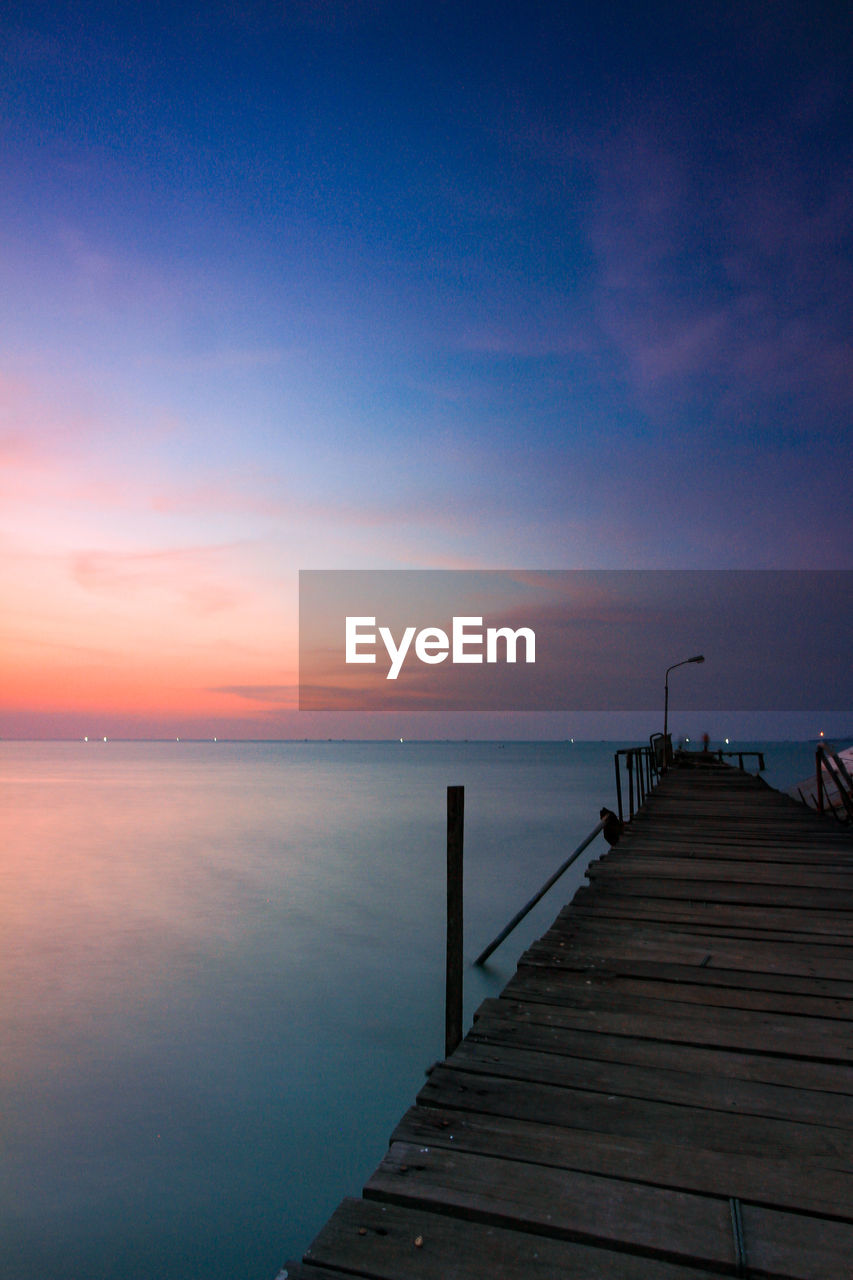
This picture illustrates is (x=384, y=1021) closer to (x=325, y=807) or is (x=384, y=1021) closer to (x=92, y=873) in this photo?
(x=92, y=873)

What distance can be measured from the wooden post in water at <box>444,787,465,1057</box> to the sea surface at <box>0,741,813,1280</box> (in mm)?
2667

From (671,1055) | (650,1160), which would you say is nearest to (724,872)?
(671,1055)

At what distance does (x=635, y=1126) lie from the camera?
3271mm

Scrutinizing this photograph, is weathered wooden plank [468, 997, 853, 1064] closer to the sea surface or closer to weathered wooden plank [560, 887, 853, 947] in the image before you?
weathered wooden plank [560, 887, 853, 947]

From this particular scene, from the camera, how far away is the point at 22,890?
21547mm

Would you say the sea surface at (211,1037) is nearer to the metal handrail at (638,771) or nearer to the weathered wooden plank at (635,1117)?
the metal handrail at (638,771)

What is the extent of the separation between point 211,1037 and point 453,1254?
908cm

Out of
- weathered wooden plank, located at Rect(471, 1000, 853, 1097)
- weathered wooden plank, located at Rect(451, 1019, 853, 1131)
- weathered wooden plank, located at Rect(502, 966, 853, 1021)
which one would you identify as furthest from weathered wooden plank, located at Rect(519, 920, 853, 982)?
weathered wooden plank, located at Rect(451, 1019, 853, 1131)

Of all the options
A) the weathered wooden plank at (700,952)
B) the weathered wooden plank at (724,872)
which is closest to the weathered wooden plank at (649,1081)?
the weathered wooden plank at (700,952)

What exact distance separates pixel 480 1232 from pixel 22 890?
901 inches

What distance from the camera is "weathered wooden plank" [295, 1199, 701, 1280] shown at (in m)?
2.39

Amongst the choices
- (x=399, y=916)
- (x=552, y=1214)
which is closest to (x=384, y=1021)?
(x=399, y=916)

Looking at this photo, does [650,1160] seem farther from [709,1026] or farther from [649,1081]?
[709,1026]

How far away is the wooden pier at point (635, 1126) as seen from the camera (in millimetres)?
2494
